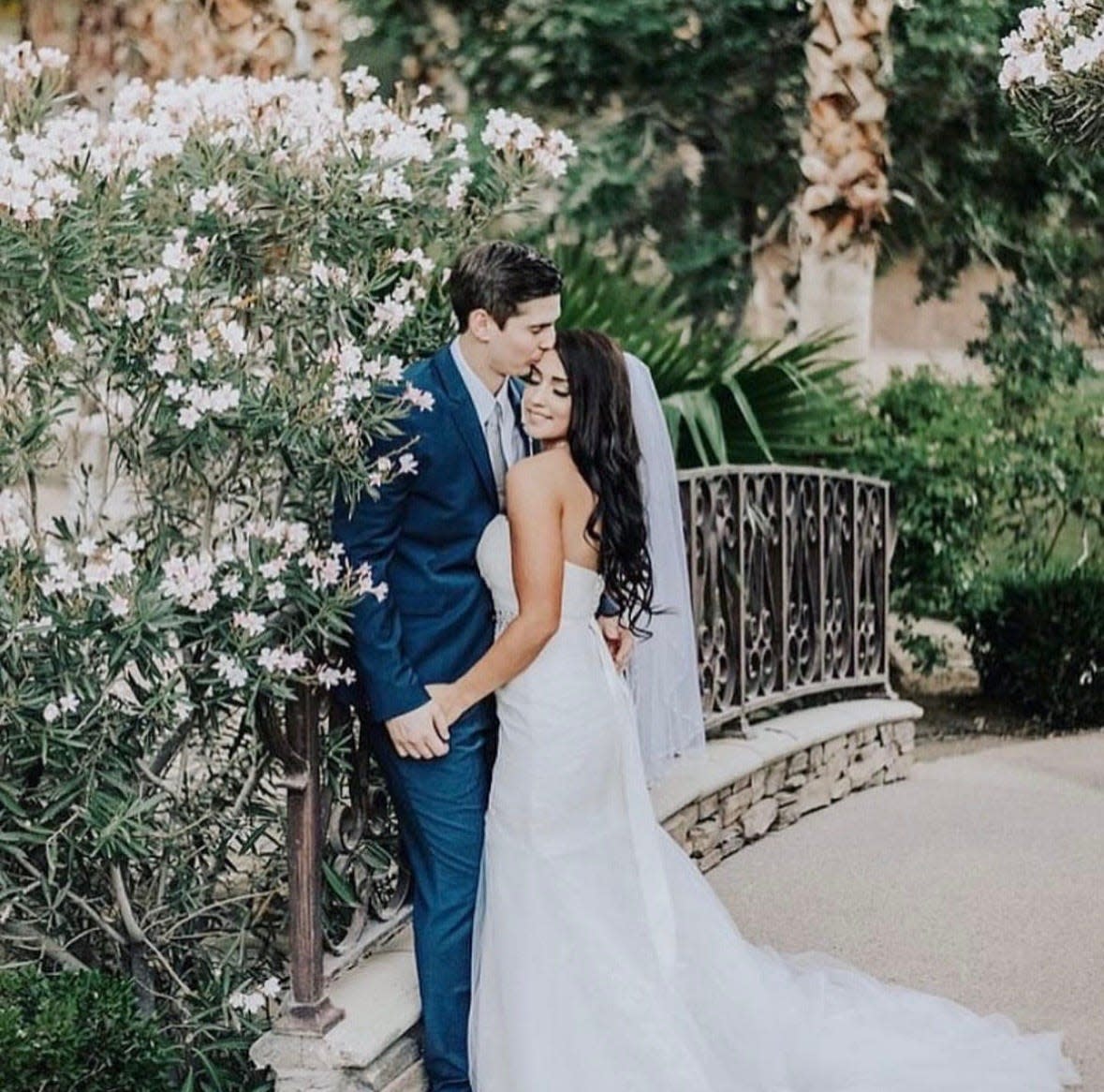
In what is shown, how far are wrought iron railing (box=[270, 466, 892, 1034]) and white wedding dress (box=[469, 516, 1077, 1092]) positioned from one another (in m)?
0.38

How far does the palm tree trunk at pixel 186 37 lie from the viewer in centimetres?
929

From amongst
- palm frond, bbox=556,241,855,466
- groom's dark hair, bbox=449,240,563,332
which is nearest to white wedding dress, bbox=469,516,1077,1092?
groom's dark hair, bbox=449,240,563,332

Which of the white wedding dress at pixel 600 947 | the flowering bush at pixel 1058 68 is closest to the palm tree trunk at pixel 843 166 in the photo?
the flowering bush at pixel 1058 68

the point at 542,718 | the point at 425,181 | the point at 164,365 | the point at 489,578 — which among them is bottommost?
the point at 542,718

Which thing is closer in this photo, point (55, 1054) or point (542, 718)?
point (55, 1054)

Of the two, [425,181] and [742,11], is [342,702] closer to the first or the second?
[425,181]

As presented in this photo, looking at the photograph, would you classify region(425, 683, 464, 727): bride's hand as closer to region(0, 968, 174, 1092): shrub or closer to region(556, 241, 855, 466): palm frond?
region(0, 968, 174, 1092): shrub

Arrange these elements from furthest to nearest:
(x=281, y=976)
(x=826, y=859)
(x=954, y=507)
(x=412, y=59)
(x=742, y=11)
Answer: (x=412, y=59) → (x=742, y=11) → (x=954, y=507) → (x=826, y=859) → (x=281, y=976)

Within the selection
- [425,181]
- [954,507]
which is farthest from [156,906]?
[954,507]

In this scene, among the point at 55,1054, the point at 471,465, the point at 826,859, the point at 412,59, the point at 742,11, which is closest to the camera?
the point at 55,1054

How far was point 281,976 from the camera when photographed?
188 inches

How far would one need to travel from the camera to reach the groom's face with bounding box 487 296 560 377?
14.1 ft

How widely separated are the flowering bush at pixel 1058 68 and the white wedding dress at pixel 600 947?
2.74m

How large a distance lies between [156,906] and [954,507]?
6.72 metres
